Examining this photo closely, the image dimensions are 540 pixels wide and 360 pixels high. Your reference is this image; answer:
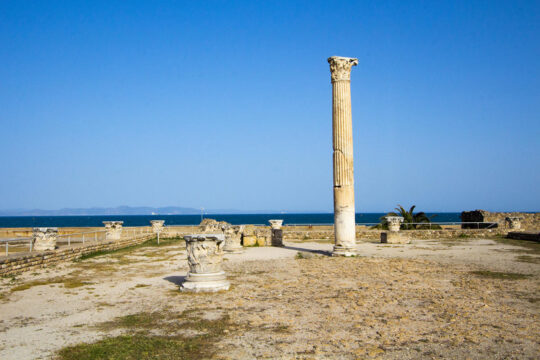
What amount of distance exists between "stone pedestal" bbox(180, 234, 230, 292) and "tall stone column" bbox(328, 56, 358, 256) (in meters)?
7.24

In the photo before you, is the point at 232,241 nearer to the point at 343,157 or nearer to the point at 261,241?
the point at 261,241

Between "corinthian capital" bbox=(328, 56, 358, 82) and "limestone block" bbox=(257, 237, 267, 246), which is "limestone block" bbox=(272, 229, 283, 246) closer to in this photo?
"limestone block" bbox=(257, 237, 267, 246)

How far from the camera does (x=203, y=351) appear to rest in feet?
19.1

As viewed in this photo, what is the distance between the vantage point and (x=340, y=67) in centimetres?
1761

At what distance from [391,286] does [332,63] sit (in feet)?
33.5

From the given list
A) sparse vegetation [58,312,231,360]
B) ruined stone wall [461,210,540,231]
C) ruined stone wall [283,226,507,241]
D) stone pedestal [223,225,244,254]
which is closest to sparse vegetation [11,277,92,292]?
sparse vegetation [58,312,231,360]

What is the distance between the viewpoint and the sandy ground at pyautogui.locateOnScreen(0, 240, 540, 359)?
596 cm

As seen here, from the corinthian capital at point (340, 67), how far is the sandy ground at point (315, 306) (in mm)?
7180

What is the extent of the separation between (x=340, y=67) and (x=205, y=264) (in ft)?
34.0

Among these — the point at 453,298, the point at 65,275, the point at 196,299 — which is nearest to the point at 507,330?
the point at 453,298

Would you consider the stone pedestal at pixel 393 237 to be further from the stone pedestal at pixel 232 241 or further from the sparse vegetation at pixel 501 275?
the sparse vegetation at pixel 501 275

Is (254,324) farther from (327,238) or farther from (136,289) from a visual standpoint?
(327,238)

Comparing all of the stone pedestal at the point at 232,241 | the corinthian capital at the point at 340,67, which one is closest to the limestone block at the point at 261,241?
the stone pedestal at the point at 232,241

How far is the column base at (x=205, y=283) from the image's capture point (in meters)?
10.0
